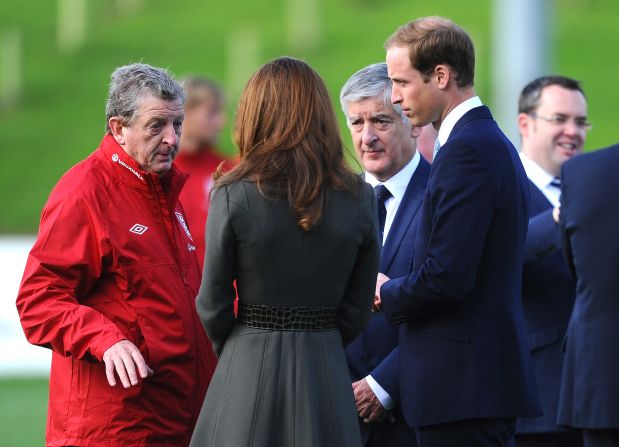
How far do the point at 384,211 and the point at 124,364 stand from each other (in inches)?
47.9

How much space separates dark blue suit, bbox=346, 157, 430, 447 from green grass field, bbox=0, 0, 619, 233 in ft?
70.1

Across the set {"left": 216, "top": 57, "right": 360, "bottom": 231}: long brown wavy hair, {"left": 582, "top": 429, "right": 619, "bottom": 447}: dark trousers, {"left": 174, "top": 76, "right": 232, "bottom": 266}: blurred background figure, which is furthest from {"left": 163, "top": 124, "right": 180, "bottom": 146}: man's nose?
{"left": 174, "top": 76, "right": 232, "bottom": 266}: blurred background figure

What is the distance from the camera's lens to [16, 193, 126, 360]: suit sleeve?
3.93m

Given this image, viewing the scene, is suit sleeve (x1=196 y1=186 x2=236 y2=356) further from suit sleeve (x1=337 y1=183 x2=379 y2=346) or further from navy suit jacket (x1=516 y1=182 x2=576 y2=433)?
navy suit jacket (x1=516 y1=182 x2=576 y2=433)

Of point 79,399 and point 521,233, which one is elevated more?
point 521,233

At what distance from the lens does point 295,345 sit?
12.3 feet

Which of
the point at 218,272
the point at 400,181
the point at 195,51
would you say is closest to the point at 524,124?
the point at 400,181

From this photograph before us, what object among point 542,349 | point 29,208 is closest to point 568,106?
point 542,349

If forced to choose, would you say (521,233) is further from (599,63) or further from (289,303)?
(599,63)

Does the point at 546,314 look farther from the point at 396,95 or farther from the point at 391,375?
the point at 396,95

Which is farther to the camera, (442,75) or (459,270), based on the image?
(442,75)

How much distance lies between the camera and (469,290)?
3.87 metres

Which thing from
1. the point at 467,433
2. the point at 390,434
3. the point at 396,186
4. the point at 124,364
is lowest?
the point at 390,434

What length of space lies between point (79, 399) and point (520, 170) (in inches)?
64.0
